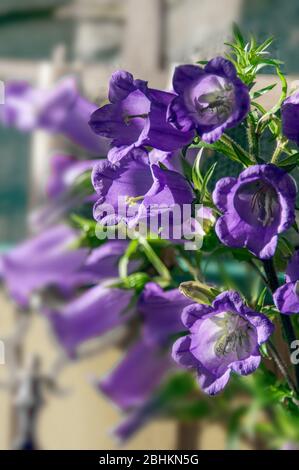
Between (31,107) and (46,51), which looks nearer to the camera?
(31,107)

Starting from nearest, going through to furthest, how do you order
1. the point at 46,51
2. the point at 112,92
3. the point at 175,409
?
the point at 112,92
the point at 175,409
the point at 46,51

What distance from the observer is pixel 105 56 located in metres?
1.22

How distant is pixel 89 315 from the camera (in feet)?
2.10

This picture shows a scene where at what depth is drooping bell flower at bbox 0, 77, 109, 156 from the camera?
658 mm

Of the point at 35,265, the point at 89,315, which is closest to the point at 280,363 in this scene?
the point at 89,315

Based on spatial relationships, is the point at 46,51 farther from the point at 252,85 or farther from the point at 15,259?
the point at 252,85

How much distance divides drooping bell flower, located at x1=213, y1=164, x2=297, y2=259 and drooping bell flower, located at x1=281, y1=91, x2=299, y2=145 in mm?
22

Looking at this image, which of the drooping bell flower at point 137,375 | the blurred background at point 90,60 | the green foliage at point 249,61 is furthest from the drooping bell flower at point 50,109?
the green foliage at point 249,61

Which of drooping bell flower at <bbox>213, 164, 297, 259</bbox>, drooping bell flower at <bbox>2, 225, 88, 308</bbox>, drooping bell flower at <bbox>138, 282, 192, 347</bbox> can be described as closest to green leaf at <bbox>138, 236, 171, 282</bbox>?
drooping bell flower at <bbox>138, 282, 192, 347</bbox>

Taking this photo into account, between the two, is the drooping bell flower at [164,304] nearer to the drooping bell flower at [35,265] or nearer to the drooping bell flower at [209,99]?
the drooping bell flower at [209,99]

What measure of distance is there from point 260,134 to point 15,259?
45cm

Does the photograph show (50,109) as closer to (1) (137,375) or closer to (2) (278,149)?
(1) (137,375)

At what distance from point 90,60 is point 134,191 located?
0.89m
